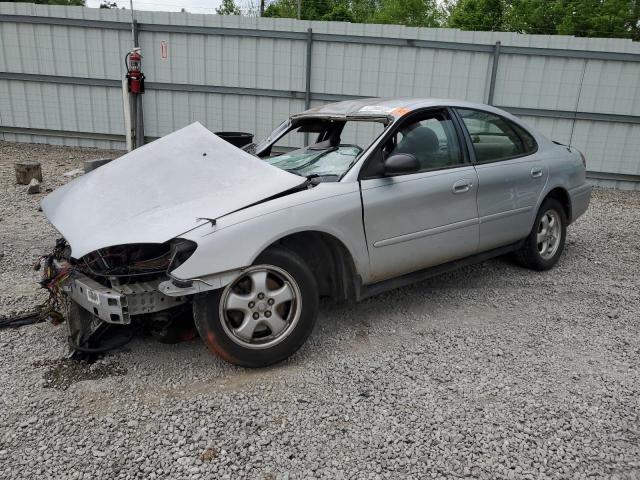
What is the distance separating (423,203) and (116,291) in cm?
209

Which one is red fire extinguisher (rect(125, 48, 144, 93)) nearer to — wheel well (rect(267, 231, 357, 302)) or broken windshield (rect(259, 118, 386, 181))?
broken windshield (rect(259, 118, 386, 181))

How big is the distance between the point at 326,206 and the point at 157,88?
837 centimetres

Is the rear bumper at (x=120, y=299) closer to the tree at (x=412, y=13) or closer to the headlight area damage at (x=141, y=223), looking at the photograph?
the headlight area damage at (x=141, y=223)

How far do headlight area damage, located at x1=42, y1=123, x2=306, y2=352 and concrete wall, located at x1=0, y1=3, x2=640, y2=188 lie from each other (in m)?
6.96

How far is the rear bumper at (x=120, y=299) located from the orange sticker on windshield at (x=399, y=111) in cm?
198

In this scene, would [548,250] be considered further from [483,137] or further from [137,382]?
[137,382]

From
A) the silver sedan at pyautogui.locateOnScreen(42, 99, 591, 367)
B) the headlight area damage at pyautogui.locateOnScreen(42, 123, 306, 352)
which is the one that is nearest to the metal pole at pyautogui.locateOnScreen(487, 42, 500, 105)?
the silver sedan at pyautogui.locateOnScreen(42, 99, 591, 367)

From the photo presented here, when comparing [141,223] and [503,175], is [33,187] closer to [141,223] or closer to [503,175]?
[141,223]

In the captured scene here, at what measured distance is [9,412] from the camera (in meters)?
2.62

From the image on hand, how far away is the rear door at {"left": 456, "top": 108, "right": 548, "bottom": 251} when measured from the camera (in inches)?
162

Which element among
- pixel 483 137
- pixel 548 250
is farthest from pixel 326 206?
pixel 548 250

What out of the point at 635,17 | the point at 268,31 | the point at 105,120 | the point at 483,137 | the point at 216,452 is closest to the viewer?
the point at 216,452

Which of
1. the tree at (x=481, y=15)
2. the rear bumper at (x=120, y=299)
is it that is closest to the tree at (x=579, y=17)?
the tree at (x=481, y=15)

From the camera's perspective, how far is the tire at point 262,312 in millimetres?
2842
